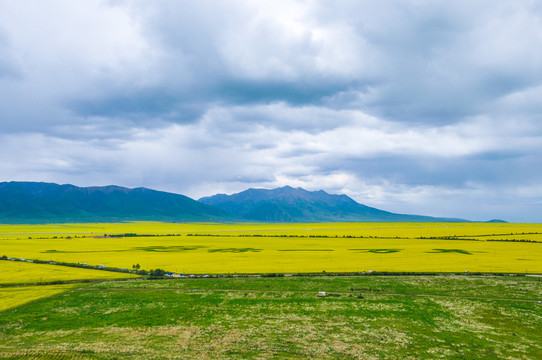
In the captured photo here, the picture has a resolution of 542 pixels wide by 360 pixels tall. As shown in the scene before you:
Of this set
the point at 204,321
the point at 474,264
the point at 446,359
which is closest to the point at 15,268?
the point at 204,321

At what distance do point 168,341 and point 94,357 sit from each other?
20.7 ft

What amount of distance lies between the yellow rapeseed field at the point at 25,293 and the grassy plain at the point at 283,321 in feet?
8.29

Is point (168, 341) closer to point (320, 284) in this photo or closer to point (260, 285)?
point (260, 285)

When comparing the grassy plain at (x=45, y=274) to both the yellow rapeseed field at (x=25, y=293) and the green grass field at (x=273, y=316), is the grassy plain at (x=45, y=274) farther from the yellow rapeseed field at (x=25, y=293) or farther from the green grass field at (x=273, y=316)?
the yellow rapeseed field at (x=25, y=293)

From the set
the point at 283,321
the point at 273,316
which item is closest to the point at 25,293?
the point at 273,316

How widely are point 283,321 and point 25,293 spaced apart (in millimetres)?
36992

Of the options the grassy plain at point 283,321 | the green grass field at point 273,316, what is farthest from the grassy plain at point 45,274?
the grassy plain at point 283,321

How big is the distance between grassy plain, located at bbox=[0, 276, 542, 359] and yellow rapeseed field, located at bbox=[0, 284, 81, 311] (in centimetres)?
253

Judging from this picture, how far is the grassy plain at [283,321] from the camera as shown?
30.3 meters

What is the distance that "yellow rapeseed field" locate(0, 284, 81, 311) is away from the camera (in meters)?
44.1

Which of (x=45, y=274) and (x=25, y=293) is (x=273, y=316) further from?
(x=45, y=274)

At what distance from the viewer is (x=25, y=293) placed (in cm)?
4875

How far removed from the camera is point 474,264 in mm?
70750

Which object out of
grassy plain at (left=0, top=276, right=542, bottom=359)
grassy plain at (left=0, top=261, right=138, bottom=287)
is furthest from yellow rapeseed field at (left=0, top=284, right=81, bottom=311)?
grassy plain at (left=0, top=261, right=138, bottom=287)
